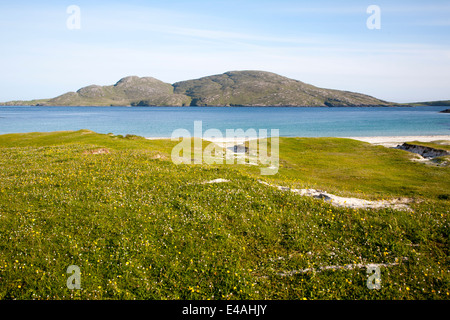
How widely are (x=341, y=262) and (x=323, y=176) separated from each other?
27107 mm

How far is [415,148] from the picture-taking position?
6128cm

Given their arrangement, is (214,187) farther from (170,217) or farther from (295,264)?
(295,264)

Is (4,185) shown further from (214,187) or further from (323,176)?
(323,176)

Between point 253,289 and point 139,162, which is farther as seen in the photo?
point 139,162

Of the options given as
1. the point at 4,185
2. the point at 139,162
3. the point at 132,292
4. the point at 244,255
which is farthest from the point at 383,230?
the point at 4,185

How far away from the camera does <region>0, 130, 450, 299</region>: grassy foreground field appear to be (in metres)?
11.1

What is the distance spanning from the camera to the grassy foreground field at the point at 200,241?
11062mm

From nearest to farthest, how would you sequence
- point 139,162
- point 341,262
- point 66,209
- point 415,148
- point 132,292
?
point 132,292, point 341,262, point 66,209, point 139,162, point 415,148

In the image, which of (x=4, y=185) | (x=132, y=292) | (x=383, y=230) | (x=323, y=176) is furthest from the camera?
(x=323, y=176)

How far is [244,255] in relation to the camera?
1309 centimetres

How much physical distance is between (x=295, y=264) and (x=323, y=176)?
91.9ft

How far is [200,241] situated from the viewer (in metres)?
13.8
